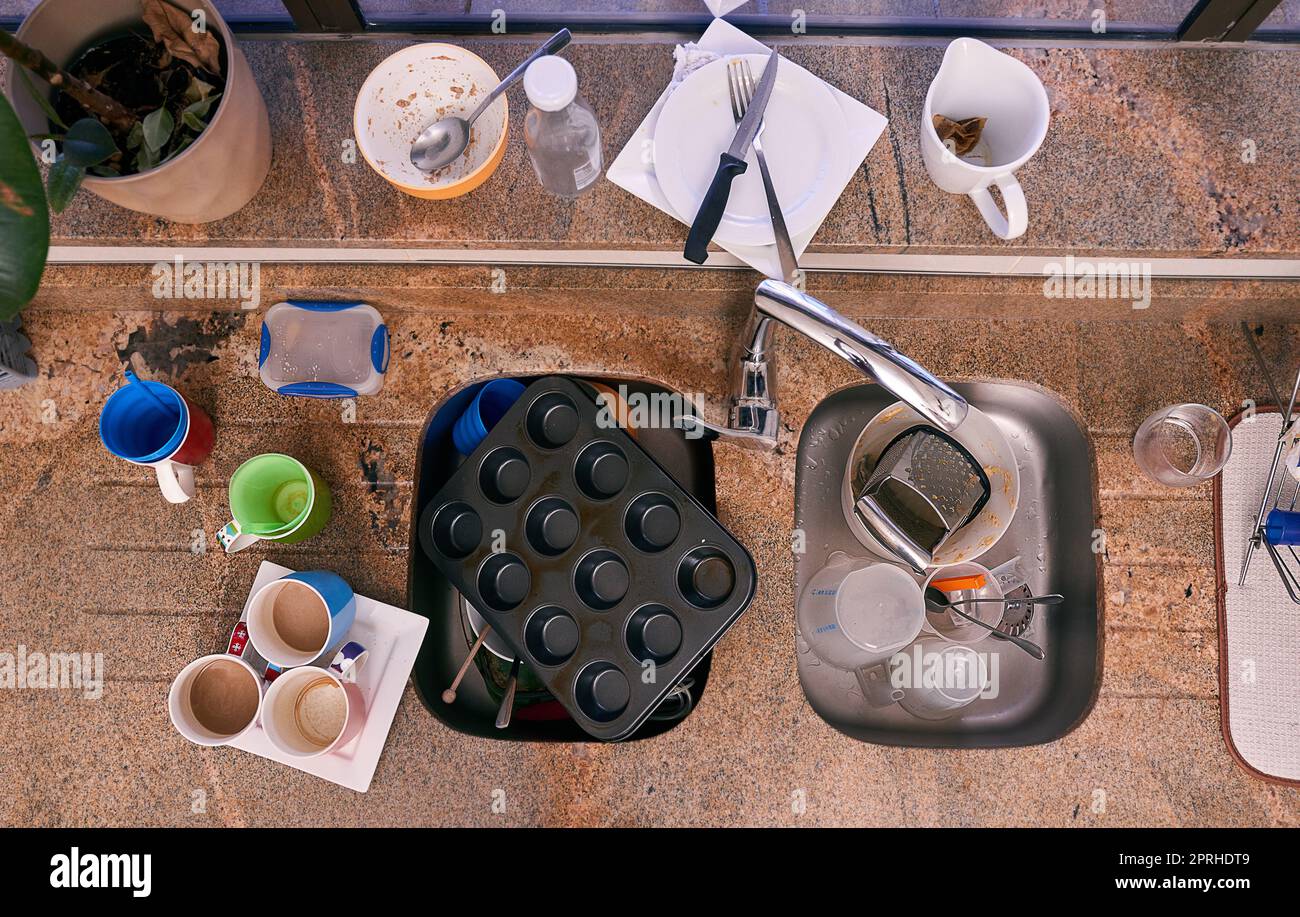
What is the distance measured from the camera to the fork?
73 centimetres

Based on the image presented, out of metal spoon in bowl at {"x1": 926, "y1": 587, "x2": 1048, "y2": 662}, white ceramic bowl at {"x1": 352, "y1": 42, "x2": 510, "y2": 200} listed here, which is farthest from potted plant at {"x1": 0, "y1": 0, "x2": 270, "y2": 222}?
metal spoon in bowl at {"x1": 926, "y1": 587, "x2": 1048, "y2": 662}

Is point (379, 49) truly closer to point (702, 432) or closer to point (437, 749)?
point (702, 432)

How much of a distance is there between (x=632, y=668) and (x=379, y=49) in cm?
68

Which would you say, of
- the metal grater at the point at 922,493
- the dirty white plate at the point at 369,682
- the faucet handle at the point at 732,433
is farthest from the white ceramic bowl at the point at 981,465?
the dirty white plate at the point at 369,682

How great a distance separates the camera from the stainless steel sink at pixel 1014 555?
3.03 feet

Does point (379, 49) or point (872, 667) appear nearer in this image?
point (379, 49)

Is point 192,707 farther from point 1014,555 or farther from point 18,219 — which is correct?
point 1014,555

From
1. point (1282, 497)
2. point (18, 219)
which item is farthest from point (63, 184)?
point (1282, 497)

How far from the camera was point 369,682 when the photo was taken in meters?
0.84

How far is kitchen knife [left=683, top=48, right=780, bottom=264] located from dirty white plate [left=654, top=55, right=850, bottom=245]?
0.03 metres

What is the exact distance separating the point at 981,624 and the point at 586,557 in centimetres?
45
